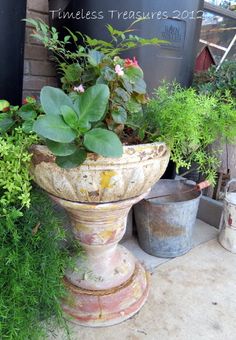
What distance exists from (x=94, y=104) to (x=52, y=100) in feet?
0.31

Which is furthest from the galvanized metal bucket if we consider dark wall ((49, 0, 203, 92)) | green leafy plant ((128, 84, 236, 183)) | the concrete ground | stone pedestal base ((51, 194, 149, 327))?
dark wall ((49, 0, 203, 92))

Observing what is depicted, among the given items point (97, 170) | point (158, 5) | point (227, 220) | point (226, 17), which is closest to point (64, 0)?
point (158, 5)

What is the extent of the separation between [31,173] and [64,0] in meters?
0.91

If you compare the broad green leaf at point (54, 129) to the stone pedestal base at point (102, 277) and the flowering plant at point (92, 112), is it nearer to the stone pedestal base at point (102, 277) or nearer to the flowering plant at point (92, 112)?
the flowering plant at point (92, 112)

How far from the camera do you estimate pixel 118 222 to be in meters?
0.88

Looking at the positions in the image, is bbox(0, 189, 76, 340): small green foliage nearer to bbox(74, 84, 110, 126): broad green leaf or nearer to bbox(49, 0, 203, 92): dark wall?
bbox(74, 84, 110, 126): broad green leaf

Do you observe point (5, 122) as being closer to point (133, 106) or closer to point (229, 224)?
point (133, 106)

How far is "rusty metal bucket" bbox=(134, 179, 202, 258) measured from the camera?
1160 mm

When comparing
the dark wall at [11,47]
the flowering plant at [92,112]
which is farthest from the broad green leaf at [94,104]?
the dark wall at [11,47]

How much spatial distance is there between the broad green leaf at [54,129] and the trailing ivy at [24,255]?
0.13 metres

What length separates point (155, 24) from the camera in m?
1.19

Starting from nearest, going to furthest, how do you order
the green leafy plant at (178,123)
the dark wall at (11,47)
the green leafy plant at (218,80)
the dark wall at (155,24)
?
1. the green leafy plant at (178,123)
2. the dark wall at (11,47)
3. the dark wall at (155,24)
4. the green leafy plant at (218,80)

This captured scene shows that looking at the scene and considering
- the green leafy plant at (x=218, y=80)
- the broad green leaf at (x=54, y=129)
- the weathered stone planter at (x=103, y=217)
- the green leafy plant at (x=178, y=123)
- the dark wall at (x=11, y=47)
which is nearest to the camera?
the broad green leaf at (x=54, y=129)

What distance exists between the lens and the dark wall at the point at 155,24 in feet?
3.80
